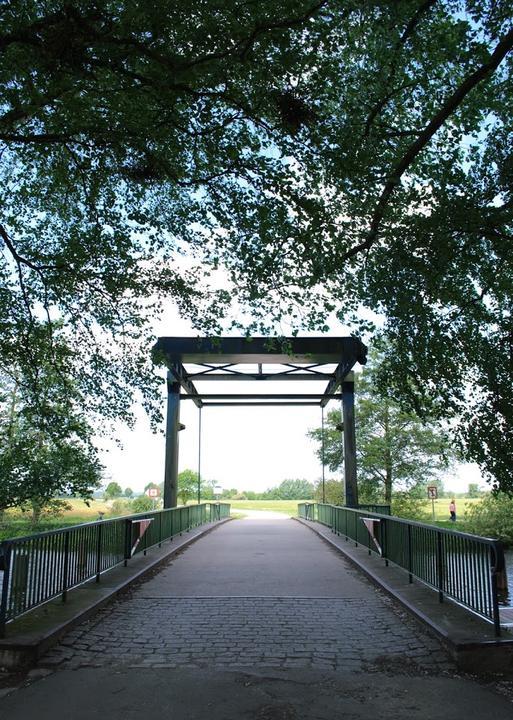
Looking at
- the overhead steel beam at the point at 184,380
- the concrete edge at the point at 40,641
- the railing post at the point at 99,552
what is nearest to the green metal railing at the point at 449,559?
the concrete edge at the point at 40,641

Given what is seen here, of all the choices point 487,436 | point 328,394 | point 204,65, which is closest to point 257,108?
point 204,65

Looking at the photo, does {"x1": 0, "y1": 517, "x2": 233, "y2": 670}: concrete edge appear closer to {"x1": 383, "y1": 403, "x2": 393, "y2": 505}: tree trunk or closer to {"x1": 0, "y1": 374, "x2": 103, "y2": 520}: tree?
{"x1": 0, "y1": 374, "x2": 103, "y2": 520}: tree

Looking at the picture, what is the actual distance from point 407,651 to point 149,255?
24.1 ft

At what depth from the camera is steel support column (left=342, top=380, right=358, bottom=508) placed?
70.3 ft

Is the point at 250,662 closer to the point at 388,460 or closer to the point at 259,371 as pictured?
the point at 259,371

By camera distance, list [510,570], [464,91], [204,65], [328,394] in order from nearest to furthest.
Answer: [204,65], [464,91], [510,570], [328,394]

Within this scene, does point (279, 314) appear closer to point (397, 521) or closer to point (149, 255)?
point (149, 255)

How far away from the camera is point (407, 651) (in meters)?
5.57

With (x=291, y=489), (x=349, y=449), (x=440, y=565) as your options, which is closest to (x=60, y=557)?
(x=440, y=565)

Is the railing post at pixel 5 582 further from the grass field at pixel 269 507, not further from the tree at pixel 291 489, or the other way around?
the tree at pixel 291 489

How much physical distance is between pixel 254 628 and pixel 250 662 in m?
1.29

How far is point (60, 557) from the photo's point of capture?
683 cm

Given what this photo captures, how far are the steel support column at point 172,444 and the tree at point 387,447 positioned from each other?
13885 mm

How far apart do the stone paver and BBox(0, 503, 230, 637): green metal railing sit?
0.58 metres
